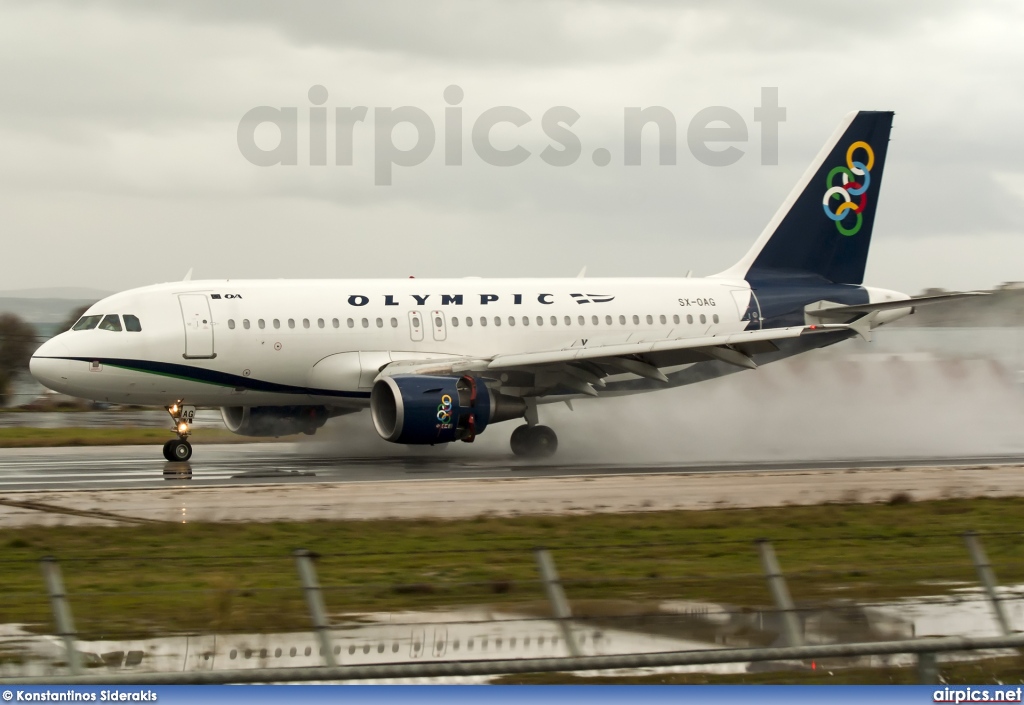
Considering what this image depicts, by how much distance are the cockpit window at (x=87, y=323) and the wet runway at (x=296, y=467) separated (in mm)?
2917

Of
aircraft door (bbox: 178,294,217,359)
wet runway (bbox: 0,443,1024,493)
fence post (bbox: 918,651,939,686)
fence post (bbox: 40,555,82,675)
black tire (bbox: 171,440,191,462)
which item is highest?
aircraft door (bbox: 178,294,217,359)

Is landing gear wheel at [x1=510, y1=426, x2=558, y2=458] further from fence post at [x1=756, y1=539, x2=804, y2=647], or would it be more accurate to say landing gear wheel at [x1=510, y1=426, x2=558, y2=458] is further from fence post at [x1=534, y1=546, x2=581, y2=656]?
fence post at [x1=534, y1=546, x2=581, y2=656]

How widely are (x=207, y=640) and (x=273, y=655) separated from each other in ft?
1.40

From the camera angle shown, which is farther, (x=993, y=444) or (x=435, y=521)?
(x=993, y=444)

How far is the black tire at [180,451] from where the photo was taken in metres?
27.0

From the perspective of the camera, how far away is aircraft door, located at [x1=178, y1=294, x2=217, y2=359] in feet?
89.6

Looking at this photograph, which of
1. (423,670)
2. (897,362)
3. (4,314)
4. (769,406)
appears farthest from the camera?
(4,314)

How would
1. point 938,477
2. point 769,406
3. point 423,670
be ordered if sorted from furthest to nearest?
point 769,406
point 938,477
point 423,670

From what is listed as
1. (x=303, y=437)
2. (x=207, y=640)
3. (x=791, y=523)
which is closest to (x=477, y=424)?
(x=303, y=437)

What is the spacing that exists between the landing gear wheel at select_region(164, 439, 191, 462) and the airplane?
3 centimetres

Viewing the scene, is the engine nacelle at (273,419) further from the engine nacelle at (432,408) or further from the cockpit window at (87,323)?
the cockpit window at (87,323)

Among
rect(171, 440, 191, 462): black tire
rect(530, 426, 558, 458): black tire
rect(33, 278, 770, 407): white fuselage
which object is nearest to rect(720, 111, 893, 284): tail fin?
rect(33, 278, 770, 407): white fuselage

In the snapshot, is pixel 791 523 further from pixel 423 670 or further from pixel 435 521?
pixel 423 670

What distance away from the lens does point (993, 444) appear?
31594 millimetres
